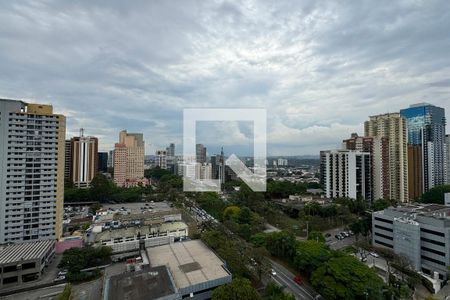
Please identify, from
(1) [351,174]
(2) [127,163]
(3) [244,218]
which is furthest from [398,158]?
(2) [127,163]

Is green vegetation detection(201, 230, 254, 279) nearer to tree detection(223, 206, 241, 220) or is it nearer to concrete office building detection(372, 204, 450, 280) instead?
tree detection(223, 206, 241, 220)

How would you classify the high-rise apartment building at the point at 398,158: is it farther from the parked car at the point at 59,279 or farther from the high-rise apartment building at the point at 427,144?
the parked car at the point at 59,279

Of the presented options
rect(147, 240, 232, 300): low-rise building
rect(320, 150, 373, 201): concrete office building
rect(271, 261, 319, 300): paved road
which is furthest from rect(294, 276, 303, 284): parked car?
rect(320, 150, 373, 201): concrete office building

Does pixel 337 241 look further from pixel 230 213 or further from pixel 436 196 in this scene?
pixel 436 196

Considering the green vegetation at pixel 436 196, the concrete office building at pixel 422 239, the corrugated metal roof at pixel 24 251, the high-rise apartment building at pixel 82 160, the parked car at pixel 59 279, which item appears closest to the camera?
the concrete office building at pixel 422 239

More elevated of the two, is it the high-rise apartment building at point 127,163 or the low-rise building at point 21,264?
the high-rise apartment building at point 127,163

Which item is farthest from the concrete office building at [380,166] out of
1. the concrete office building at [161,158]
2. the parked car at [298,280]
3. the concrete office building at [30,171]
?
the concrete office building at [161,158]

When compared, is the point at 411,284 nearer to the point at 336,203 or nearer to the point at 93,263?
the point at 336,203
